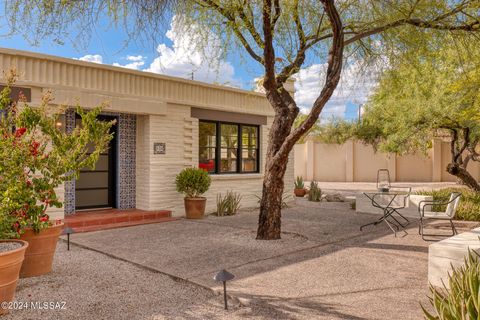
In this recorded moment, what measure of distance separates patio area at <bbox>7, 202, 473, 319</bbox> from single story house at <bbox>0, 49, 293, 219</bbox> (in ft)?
6.32

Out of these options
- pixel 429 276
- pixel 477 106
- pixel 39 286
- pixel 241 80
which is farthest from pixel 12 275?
pixel 477 106

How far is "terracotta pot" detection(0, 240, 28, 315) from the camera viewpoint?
145 inches

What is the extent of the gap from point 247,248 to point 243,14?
12.9 ft

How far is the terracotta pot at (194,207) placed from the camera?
32.1 ft

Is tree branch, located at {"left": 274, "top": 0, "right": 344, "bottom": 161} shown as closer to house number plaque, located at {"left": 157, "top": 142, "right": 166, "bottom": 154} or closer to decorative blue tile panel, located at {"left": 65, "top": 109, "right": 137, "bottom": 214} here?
house number plaque, located at {"left": 157, "top": 142, "right": 166, "bottom": 154}

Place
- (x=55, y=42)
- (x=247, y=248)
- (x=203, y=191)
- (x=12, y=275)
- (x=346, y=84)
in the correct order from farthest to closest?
(x=203, y=191), (x=346, y=84), (x=247, y=248), (x=55, y=42), (x=12, y=275)

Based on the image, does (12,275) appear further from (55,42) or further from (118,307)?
(55,42)

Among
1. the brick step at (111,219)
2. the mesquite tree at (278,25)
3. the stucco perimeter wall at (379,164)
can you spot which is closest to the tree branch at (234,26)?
the mesquite tree at (278,25)

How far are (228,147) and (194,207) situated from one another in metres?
2.62

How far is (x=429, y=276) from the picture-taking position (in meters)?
4.64

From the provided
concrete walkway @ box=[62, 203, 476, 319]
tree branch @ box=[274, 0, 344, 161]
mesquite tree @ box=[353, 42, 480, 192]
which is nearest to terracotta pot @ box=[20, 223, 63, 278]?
concrete walkway @ box=[62, 203, 476, 319]

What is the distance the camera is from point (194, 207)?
9.80 metres

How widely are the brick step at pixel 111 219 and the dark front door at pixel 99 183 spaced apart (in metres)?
0.35

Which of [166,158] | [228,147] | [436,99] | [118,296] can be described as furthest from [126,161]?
[436,99]
